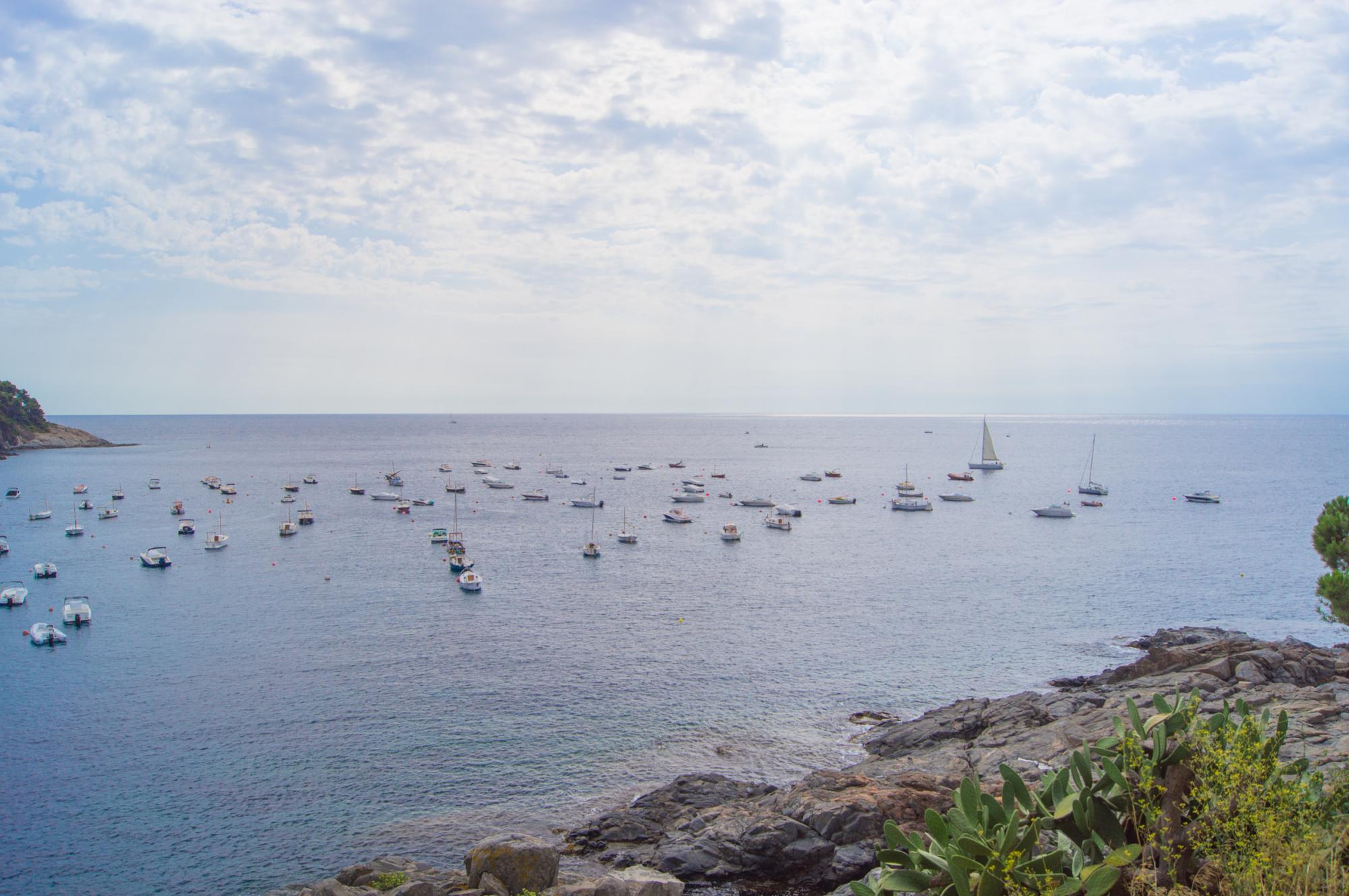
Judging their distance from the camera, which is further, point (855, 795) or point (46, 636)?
point (46, 636)

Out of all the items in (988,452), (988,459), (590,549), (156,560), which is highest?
(988,452)

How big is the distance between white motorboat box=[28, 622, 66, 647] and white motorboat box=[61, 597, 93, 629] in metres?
3.31

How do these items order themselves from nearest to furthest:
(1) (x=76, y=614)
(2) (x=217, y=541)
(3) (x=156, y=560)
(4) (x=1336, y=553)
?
(4) (x=1336, y=553) < (1) (x=76, y=614) < (3) (x=156, y=560) < (2) (x=217, y=541)

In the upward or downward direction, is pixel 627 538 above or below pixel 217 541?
above

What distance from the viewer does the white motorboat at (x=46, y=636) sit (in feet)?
175

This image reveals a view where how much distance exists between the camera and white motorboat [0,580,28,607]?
63.3 m

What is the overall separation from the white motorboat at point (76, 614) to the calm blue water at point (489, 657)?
36.4 inches

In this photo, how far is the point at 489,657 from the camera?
50.6 m

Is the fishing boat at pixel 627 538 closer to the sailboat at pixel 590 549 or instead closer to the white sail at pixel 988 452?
the sailboat at pixel 590 549

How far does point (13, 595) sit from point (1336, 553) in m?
82.5

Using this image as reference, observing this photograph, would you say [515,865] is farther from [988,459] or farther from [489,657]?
[988,459]

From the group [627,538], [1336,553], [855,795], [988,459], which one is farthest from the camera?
[988,459]

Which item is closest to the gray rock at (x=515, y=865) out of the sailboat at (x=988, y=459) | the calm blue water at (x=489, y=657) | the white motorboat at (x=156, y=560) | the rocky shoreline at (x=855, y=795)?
the rocky shoreline at (x=855, y=795)

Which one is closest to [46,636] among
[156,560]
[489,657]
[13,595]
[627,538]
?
[13,595]
